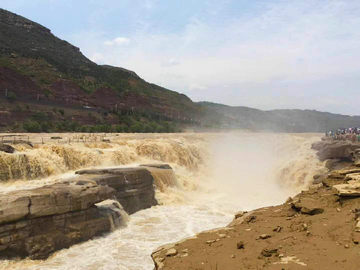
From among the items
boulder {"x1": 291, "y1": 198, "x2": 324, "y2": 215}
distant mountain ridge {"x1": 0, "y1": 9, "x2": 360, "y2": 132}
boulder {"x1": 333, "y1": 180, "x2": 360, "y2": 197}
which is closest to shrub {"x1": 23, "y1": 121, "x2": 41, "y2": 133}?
distant mountain ridge {"x1": 0, "y1": 9, "x2": 360, "y2": 132}

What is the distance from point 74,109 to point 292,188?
42482 mm

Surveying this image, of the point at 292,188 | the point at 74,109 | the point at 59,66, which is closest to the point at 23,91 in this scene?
the point at 74,109

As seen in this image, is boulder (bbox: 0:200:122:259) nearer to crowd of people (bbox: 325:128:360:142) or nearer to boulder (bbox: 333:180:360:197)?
boulder (bbox: 333:180:360:197)

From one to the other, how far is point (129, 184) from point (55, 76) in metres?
53.5

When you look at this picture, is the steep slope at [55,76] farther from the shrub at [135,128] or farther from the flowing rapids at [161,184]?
the flowing rapids at [161,184]

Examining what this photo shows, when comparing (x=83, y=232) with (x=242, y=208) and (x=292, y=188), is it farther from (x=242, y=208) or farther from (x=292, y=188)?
(x=292, y=188)

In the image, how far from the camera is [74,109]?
5569cm

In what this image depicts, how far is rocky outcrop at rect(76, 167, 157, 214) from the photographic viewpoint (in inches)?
611

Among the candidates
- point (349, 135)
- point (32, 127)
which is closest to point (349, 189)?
point (349, 135)

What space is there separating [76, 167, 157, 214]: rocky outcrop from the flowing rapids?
581 millimetres

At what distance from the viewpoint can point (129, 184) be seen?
16812 millimetres

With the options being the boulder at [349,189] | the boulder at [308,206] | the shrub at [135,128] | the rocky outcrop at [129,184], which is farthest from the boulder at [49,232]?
the shrub at [135,128]

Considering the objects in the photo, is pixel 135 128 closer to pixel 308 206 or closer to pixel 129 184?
pixel 129 184

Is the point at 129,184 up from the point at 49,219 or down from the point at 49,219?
up
